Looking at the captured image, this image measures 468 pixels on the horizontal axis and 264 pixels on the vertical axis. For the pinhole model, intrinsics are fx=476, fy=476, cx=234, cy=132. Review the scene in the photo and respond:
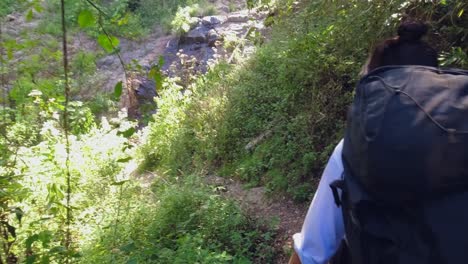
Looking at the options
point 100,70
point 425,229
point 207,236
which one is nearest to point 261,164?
point 207,236

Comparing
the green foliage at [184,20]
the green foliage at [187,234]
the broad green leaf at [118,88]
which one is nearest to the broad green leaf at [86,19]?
the broad green leaf at [118,88]

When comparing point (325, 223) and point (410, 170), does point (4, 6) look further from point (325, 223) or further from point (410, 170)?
point (410, 170)

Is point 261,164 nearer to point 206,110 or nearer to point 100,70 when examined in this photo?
point 206,110

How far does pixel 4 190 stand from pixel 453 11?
118 inches

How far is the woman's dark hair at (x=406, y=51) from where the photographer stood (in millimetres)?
1503

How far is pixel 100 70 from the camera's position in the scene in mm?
13414

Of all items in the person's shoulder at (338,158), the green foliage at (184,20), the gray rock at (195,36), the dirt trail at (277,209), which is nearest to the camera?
the person's shoulder at (338,158)

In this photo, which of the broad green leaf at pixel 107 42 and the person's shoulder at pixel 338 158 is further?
the broad green leaf at pixel 107 42

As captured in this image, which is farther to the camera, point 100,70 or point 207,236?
point 100,70

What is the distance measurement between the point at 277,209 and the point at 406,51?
3.44 m

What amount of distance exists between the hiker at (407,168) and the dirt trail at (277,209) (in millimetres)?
2888

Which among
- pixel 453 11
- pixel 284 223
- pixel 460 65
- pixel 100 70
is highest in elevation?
pixel 453 11

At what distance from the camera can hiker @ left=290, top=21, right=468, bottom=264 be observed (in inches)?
41.5

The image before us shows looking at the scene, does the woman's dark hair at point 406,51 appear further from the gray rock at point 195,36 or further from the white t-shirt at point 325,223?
the gray rock at point 195,36
